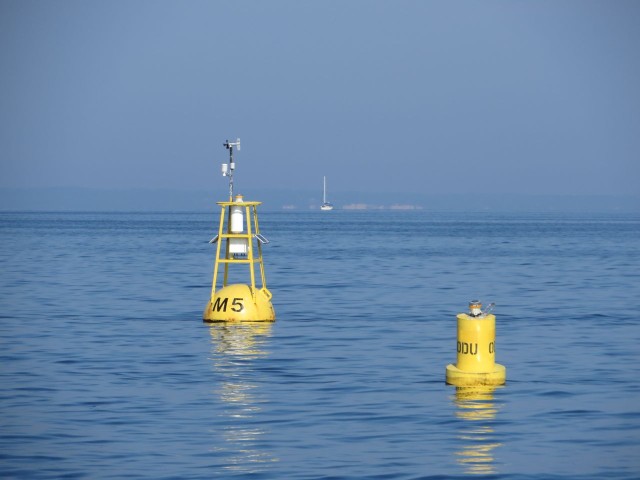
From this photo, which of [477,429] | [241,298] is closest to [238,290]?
[241,298]

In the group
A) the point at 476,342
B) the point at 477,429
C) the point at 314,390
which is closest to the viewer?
the point at 477,429

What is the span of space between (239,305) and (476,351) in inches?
454

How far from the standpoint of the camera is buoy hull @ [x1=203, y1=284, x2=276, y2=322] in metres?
32.4

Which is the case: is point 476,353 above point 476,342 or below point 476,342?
below

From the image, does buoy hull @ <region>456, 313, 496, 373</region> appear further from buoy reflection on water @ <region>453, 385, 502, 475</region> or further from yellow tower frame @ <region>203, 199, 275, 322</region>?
yellow tower frame @ <region>203, 199, 275, 322</region>

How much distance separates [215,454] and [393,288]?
35.6m

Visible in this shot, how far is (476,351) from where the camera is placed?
21984 millimetres

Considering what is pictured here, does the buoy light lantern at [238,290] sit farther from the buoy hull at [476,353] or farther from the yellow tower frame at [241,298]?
the buoy hull at [476,353]

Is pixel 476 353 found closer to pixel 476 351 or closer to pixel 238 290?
pixel 476 351

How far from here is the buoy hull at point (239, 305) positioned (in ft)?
106

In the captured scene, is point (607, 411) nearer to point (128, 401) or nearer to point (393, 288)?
point (128, 401)

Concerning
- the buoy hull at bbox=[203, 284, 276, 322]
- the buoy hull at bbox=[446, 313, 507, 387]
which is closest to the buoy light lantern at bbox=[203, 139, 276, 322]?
the buoy hull at bbox=[203, 284, 276, 322]

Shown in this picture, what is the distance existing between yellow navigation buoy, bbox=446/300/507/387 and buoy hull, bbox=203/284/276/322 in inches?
427

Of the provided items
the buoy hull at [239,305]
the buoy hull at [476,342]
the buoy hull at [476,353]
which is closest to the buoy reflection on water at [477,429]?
the buoy hull at [476,353]
